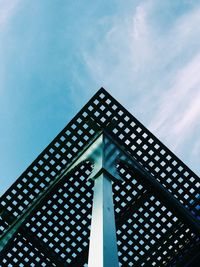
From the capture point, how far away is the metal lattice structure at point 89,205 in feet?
21.0

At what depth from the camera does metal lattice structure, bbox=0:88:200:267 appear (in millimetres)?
6414

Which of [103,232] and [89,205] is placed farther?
[89,205]

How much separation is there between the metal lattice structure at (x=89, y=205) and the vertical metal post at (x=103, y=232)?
302 cm

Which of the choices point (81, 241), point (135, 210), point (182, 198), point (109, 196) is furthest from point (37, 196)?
point (109, 196)

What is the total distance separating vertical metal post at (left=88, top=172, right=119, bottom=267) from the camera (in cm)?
199

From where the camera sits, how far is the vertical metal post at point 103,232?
199cm

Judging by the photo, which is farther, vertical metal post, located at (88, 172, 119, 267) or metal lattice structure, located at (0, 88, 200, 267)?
metal lattice structure, located at (0, 88, 200, 267)

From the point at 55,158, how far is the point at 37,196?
90 cm

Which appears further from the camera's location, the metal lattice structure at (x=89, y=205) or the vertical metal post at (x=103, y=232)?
the metal lattice structure at (x=89, y=205)

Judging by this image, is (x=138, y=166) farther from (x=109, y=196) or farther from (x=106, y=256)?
(x=106, y=256)

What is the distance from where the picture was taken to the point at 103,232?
234 centimetres

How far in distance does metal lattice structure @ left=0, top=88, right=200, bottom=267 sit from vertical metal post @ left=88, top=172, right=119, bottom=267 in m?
3.02

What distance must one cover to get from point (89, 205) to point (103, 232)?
14.1 ft

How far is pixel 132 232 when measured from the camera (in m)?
6.47
